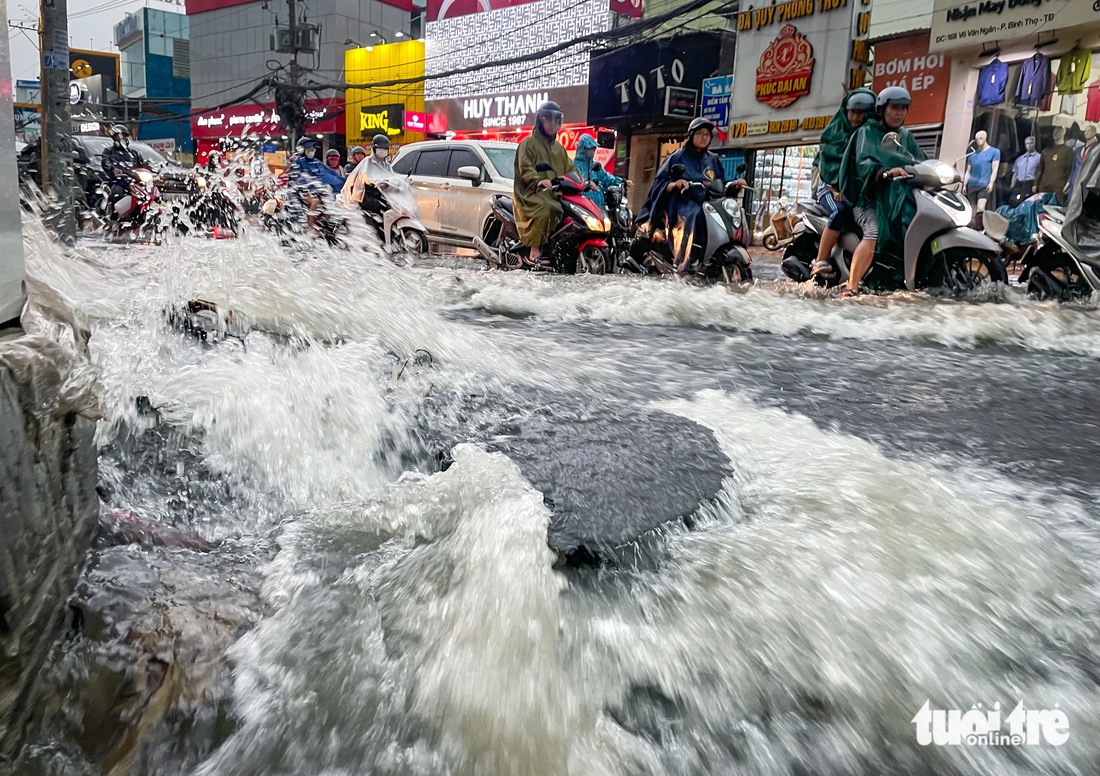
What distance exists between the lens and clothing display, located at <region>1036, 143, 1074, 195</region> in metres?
11.8

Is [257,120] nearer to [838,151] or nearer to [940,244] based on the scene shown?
[838,151]

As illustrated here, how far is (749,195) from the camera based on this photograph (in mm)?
19281

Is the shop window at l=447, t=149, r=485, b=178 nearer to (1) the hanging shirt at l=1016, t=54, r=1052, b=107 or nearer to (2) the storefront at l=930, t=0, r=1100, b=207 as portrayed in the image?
(2) the storefront at l=930, t=0, r=1100, b=207

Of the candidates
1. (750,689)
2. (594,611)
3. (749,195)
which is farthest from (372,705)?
(749,195)

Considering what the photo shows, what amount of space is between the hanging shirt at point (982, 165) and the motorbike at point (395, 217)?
8533 mm

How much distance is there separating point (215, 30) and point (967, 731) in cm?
5632

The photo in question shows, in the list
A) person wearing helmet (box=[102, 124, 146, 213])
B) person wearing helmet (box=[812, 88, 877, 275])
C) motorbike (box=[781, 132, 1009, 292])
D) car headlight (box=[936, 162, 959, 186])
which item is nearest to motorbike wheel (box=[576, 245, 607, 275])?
person wearing helmet (box=[812, 88, 877, 275])

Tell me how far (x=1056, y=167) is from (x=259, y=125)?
41.4 m

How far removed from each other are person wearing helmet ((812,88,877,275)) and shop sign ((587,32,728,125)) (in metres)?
13.6

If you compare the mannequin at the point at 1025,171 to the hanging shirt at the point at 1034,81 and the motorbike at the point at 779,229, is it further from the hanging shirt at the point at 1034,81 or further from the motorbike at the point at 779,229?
the motorbike at the point at 779,229

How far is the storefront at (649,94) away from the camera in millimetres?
20672

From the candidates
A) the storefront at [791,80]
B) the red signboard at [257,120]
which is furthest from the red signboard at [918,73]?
the red signboard at [257,120]

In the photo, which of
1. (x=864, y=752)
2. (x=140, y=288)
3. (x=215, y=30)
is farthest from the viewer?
(x=215, y=30)

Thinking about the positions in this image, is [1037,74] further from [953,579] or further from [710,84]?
[953,579]
